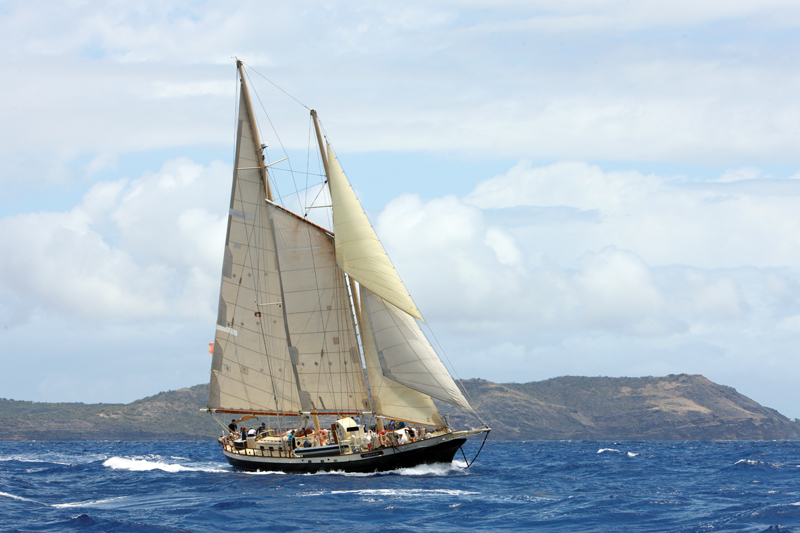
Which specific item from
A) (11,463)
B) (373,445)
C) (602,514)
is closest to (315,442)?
(373,445)

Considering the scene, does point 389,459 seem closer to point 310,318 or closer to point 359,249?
point 310,318

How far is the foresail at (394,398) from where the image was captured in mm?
53500

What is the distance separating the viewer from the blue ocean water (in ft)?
109

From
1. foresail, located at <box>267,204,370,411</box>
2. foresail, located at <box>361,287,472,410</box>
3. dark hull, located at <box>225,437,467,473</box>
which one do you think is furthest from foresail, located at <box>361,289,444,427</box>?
foresail, located at <box>267,204,370,411</box>

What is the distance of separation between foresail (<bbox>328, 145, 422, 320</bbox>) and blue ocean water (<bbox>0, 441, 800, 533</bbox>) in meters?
11.5

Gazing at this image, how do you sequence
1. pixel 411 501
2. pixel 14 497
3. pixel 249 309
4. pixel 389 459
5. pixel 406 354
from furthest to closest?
pixel 249 309
pixel 406 354
pixel 389 459
pixel 14 497
pixel 411 501

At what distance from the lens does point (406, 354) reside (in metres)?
52.1

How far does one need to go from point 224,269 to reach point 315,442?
14.5 meters

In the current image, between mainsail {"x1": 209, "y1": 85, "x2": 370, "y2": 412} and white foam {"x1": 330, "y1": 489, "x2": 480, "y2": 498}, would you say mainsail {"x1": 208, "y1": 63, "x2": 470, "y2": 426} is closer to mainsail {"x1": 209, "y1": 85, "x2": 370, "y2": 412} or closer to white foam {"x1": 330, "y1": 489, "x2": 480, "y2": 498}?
mainsail {"x1": 209, "y1": 85, "x2": 370, "y2": 412}

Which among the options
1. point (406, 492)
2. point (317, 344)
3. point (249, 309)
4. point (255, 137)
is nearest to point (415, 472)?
point (406, 492)

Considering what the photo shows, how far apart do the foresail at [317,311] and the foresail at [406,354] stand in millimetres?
4009

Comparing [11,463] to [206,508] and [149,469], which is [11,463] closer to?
[149,469]

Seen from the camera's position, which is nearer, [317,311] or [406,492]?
[406,492]

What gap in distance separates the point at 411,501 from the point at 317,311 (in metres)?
20.6
